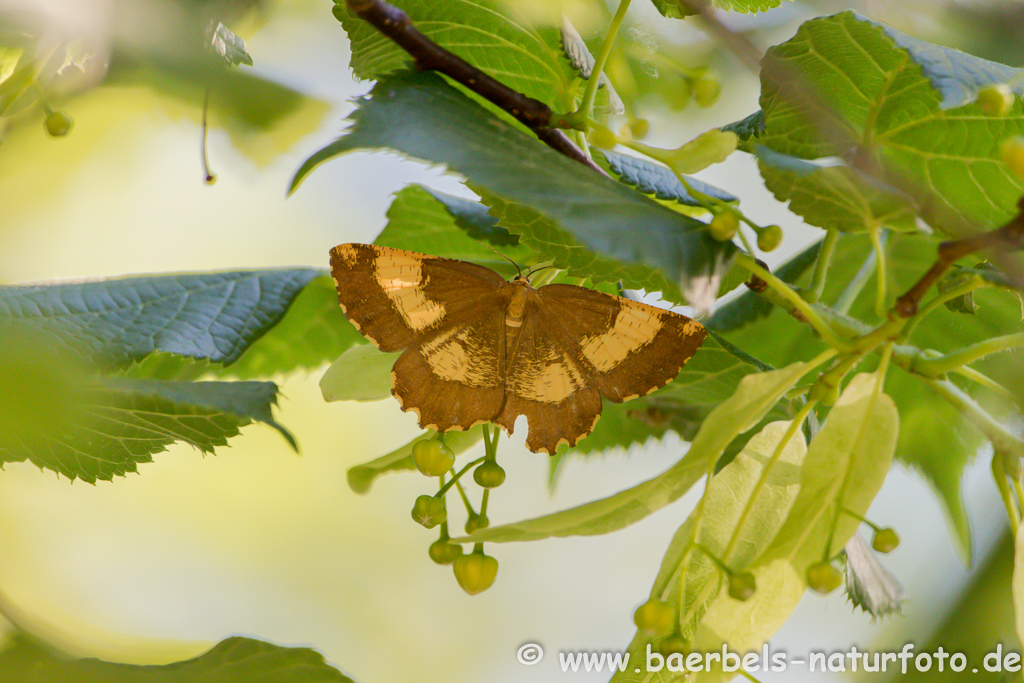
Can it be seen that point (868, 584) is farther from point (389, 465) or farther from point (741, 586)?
point (389, 465)

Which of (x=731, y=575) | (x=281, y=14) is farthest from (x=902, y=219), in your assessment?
(x=281, y=14)

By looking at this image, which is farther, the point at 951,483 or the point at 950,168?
the point at 951,483

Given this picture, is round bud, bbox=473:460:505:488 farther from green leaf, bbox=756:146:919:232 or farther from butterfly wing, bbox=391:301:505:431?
green leaf, bbox=756:146:919:232

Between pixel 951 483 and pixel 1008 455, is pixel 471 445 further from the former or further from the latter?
pixel 951 483

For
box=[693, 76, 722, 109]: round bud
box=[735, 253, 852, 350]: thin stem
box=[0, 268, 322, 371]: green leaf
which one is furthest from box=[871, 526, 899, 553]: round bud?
box=[693, 76, 722, 109]: round bud

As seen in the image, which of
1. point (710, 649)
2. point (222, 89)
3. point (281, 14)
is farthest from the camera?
point (281, 14)

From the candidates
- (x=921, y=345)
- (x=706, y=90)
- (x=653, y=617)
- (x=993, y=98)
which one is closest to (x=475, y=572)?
(x=653, y=617)
